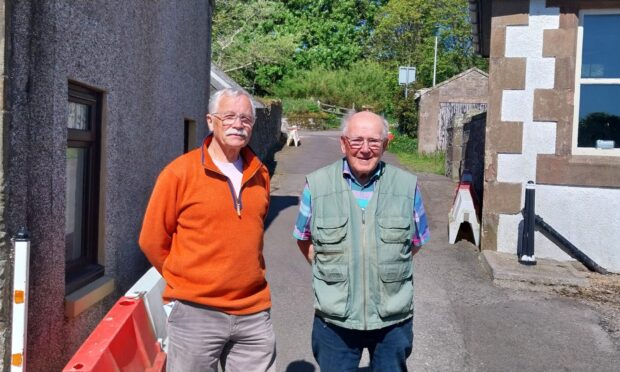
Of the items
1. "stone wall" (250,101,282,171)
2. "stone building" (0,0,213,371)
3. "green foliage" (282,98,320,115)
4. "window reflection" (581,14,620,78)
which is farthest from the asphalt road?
"green foliage" (282,98,320,115)

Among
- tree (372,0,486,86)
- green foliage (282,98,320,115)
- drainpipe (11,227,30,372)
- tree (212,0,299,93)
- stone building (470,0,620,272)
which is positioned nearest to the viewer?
drainpipe (11,227,30,372)

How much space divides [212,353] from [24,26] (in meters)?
1.96

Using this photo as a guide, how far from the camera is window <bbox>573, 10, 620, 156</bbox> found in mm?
7641

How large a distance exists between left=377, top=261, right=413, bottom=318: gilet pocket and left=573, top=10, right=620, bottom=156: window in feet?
17.6

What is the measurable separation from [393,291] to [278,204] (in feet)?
31.9

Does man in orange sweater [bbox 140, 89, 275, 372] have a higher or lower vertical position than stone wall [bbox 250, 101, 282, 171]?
lower

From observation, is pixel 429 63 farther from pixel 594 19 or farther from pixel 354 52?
pixel 594 19

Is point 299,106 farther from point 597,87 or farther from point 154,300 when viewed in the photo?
point 154,300

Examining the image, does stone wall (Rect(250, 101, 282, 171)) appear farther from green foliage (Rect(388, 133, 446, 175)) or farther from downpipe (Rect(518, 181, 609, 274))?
downpipe (Rect(518, 181, 609, 274))

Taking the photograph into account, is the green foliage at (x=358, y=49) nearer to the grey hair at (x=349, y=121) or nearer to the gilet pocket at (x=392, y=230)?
the grey hair at (x=349, y=121)

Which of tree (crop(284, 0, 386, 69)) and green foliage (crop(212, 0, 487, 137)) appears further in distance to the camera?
tree (crop(284, 0, 386, 69))

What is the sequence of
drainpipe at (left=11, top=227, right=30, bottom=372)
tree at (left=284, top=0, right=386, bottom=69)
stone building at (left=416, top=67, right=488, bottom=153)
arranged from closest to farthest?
drainpipe at (left=11, top=227, right=30, bottom=372)
stone building at (left=416, top=67, right=488, bottom=153)
tree at (left=284, top=0, right=386, bottom=69)

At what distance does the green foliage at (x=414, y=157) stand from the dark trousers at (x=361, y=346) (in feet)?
48.1

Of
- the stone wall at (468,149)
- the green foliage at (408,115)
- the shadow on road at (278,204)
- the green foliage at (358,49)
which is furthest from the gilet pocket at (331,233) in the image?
the green foliage at (358,49)
